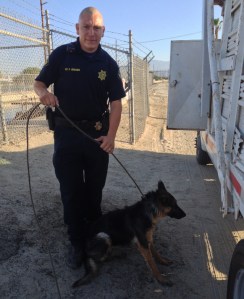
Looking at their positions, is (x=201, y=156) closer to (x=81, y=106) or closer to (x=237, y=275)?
(x=81, y=106)

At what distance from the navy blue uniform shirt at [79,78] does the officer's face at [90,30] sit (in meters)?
0.10

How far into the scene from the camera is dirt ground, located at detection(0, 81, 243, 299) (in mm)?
3047

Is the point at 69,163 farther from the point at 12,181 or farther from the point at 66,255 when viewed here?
the point at 12,181

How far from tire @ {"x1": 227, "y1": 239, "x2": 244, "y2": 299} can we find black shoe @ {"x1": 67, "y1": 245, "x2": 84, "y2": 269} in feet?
5.04

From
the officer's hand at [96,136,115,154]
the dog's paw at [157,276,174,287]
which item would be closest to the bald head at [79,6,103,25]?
the officer's hand at [96,136,115,154]

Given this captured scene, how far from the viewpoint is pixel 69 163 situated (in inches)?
132

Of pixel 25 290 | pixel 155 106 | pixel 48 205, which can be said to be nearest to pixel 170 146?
pixel 48 205

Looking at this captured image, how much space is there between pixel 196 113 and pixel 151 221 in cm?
197

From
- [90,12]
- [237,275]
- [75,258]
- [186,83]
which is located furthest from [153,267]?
[186,83]

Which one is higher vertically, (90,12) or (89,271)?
(90,12)

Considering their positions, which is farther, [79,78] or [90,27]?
[79,78]

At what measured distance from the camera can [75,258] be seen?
131 inches

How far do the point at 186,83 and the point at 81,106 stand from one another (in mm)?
2014

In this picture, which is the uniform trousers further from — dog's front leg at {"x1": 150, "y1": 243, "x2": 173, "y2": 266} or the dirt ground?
dog's front leg at {"x1": 150, "y1": 243, "x2": 173, "y2": 266}
